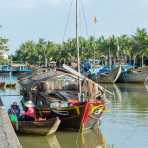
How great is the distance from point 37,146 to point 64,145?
1.16 metres

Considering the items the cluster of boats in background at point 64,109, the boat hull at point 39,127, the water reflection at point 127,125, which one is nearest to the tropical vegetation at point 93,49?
the water reflection at point 127,125

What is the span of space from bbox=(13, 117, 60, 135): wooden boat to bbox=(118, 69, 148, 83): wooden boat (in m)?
52.3

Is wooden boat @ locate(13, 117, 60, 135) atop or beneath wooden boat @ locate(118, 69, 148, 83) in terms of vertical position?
atop

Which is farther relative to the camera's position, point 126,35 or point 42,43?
point 42,43

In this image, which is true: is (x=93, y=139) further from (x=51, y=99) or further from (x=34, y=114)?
(x=51, y=99)

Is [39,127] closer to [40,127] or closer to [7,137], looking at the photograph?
[40,127]

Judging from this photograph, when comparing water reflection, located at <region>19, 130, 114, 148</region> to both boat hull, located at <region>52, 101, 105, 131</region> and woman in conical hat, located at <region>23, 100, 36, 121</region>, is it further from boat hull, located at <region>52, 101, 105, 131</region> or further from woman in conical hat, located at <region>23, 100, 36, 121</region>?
woman in conical hat, located at <region>23, 100, 36, 121</region>

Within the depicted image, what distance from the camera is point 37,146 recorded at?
2209 cm

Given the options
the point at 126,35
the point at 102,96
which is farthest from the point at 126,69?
the point at 102,96

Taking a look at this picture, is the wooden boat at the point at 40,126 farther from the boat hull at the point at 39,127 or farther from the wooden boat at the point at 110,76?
the wooden boat at the point at 110,76

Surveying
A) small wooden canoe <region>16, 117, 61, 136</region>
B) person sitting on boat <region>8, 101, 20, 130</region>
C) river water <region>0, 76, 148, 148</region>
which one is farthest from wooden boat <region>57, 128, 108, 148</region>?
person sitting on boat <region>8, 101, 20, 130</region>

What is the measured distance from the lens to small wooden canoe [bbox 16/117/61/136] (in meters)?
23.0

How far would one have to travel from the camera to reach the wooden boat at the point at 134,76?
248 ft

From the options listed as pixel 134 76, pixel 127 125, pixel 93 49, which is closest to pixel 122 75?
pixel 134 76
